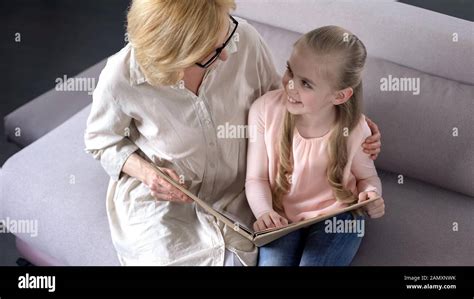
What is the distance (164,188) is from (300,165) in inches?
11.3

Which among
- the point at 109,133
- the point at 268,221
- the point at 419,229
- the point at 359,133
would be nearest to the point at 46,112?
the point at 109,133

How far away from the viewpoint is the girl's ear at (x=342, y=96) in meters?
1.45

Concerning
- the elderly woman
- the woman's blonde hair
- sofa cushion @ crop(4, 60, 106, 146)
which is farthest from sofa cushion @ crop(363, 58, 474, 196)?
sofa cushion @ crop(4, 60, 106, 146)

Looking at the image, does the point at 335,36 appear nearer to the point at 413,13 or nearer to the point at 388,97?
the point at 388,97

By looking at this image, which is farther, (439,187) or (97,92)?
(439,187)

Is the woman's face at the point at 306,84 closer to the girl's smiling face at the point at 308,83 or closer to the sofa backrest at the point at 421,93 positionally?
the girl's smiling face at the point at 308,83

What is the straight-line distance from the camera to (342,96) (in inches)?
57.4

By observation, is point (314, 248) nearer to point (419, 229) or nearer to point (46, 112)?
point (419, 229)

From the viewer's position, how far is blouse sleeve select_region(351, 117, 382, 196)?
149 cm

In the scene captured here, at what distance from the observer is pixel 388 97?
5.50 feet

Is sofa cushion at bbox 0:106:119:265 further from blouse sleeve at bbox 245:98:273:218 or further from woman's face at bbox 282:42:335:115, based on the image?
woman's face at bbox 282:42:335:115

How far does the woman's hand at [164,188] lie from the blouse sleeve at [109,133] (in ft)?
0.27
